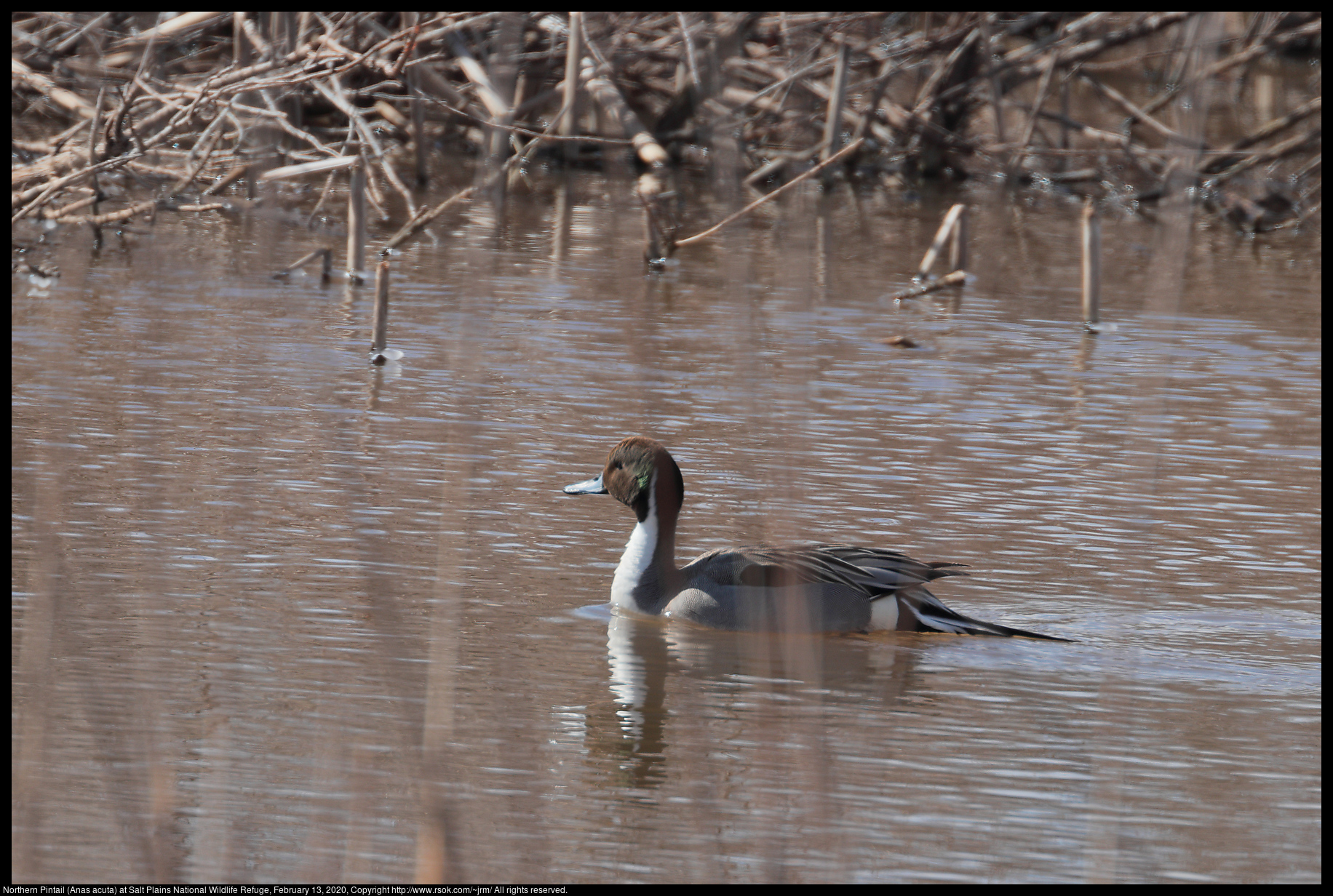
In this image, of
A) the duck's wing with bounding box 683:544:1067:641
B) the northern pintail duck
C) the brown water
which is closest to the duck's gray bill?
the northern pintail duck

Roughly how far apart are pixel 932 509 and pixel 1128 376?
3.92 m

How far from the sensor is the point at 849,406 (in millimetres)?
11328

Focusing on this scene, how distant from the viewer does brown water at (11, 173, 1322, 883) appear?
198 inches

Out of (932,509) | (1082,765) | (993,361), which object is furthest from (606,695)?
(993,361)

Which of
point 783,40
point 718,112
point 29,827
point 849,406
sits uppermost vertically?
point 783,40

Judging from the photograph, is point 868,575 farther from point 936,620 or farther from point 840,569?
point 936,620

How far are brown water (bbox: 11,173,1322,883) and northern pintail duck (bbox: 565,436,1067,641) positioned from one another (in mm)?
119

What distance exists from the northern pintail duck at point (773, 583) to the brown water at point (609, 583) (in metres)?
0.12

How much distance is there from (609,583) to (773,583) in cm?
91

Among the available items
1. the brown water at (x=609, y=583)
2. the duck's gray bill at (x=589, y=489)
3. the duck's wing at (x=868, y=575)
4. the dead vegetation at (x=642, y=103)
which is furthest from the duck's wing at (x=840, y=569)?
the dead vegetation at (x=642, y=103)

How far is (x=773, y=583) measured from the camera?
24.1 feet

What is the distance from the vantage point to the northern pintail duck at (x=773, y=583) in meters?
7.31

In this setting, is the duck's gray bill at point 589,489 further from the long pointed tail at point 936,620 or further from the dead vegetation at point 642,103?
the dead vegetation at point 642,103

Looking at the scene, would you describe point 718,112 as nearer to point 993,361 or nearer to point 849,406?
point 849,406
